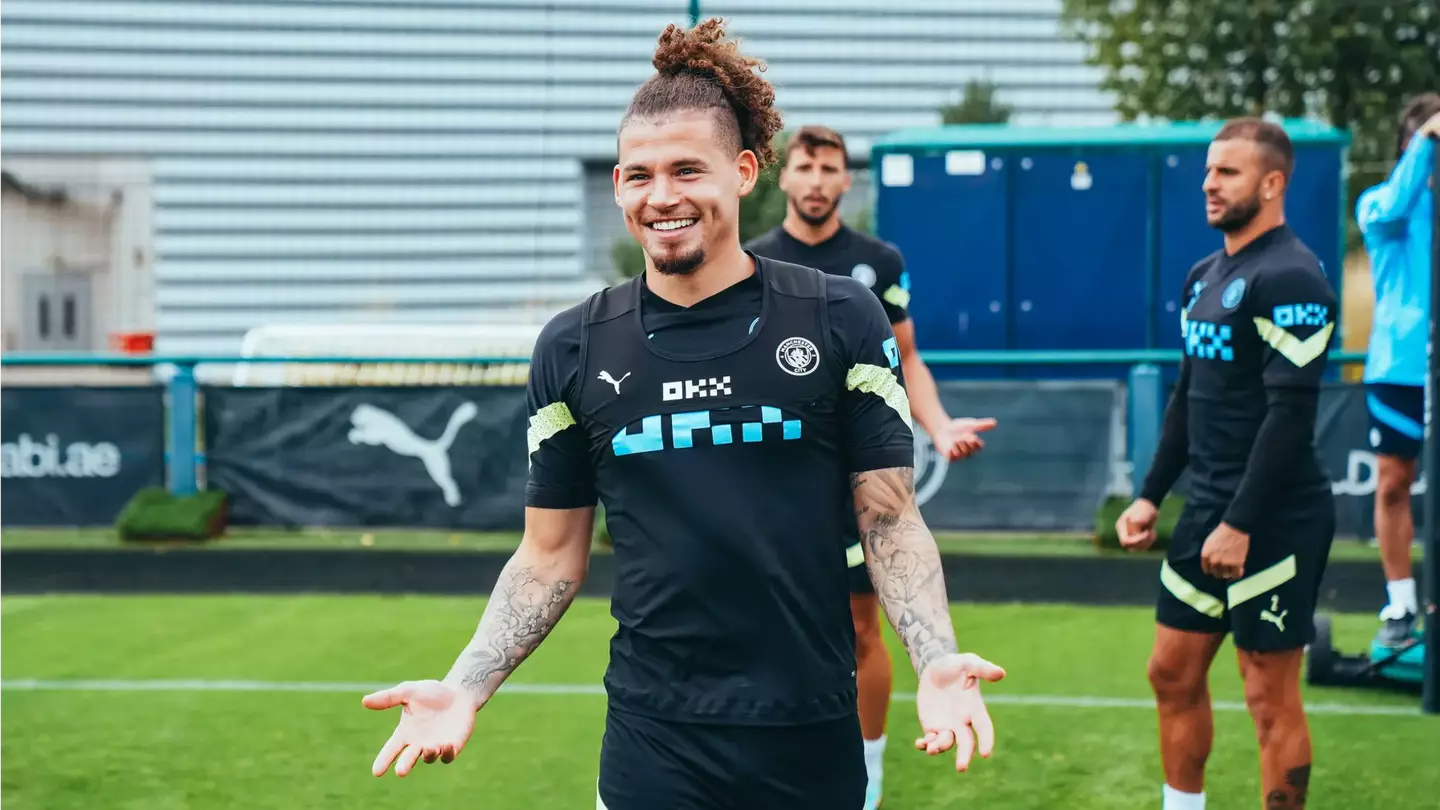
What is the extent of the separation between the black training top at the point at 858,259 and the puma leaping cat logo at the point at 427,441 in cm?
621

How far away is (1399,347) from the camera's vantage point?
6.60 meters

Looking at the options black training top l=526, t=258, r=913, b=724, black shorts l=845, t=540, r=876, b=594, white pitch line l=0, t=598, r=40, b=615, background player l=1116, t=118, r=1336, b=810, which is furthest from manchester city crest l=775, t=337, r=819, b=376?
white pitch line l=0, t=598, r=40, b=615

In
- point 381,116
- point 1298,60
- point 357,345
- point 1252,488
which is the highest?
point 381,116

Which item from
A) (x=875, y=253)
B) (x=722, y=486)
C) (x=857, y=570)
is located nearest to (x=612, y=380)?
(x=722, y=486)

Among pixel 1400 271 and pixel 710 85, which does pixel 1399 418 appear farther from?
pixel 710 85

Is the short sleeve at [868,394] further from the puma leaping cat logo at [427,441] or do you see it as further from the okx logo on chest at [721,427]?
the puma leaping cat logo at [427,441]

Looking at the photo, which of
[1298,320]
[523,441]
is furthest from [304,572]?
[1298,320]

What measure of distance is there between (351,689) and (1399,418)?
16.4 feet

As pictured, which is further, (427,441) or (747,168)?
(427,441)

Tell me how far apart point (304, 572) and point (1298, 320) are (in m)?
7.86

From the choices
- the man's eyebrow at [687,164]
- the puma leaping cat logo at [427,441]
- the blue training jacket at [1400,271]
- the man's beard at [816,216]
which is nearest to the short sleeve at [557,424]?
the man's eyebrow at [687,164]

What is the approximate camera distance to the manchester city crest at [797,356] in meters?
2.58

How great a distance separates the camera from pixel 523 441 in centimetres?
1129

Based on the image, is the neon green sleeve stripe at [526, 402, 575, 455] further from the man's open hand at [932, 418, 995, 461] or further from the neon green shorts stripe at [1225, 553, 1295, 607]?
the neon green shorts stripe at [1225, 553, 1295, 607]
